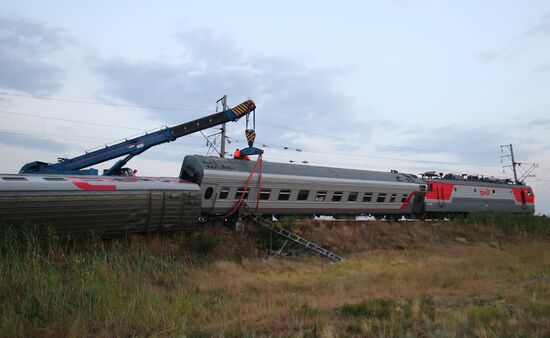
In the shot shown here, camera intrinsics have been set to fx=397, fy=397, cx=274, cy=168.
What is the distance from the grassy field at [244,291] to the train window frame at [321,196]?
11.9ft

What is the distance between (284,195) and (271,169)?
1616 millimetres

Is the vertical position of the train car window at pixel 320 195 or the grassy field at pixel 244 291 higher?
the train car window at pixel 320 195

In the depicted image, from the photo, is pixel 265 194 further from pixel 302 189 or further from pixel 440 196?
pixel 440 196

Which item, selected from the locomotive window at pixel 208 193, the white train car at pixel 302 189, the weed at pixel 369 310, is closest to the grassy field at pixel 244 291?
the weed at pixel 369 310

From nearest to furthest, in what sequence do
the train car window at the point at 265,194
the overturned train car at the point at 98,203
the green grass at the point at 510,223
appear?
the overturned train car at the point at 98,203, the train car window at the point at 265,194, the green grass at the point at 510,223

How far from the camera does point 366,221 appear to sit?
2472 centimetres

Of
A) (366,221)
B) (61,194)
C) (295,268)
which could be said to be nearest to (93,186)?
(61,194)

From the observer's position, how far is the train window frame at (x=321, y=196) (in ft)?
76.1

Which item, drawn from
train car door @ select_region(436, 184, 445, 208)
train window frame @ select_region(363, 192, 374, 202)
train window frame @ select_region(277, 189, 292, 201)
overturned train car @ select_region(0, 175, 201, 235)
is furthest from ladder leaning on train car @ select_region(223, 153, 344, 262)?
train car door @ select_region(436, 184, 445, 208)

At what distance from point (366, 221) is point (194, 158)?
11.5 m

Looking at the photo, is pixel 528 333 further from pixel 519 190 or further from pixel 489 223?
pixel 519 190

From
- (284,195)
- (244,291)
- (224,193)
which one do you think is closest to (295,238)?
(284,195)

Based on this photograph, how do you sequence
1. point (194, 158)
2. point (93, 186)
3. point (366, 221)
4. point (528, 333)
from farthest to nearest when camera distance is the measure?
point (366, 221), point (194, 158), point (93, 186), point (528, 333)

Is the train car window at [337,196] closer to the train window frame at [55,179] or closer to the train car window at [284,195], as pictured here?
the train car window at [284,195]
